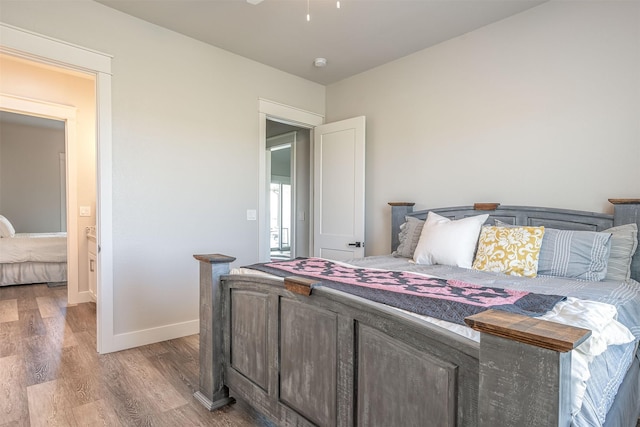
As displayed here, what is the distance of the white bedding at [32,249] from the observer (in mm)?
5180

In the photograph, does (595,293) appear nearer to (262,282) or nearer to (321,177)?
(262,282)

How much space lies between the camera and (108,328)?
9.32ft

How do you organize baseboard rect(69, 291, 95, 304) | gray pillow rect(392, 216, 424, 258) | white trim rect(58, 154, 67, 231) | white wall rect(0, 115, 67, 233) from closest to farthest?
gray pillow rect(392, 216, 424, 258), baseboard rect(69, 291, 95, 304), white wall rect(0, 115, 67, 233), white trim rect(58, 154, 67, 231)

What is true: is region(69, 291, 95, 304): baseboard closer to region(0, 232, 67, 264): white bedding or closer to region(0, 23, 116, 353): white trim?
region(0, 232, 67, 264): white bedding

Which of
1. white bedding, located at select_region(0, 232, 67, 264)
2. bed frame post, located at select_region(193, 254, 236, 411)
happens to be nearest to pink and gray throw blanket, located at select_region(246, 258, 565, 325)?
bed frame post, located at select_region(193, 254, 236, 411)

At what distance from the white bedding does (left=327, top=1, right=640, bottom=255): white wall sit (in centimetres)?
489

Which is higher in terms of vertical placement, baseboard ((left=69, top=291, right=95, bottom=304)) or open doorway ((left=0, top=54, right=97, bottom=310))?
open doorway ((left=0, top=54, right=97, bottom=310))

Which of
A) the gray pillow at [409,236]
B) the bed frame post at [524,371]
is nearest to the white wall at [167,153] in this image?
the gray pillow at [409,236]

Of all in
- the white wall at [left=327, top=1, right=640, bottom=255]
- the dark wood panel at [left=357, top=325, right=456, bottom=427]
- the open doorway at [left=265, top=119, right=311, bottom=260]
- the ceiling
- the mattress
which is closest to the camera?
the mattress

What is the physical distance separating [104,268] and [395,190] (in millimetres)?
2752

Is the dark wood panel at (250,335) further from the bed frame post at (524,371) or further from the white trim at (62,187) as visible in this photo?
the white trim at (62,187)

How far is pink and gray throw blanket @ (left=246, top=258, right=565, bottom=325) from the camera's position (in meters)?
1.22

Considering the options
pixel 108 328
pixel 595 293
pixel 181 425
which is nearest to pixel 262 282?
pixel 181 425

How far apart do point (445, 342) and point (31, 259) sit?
20.8 ft
